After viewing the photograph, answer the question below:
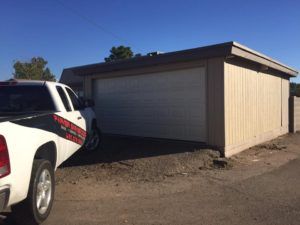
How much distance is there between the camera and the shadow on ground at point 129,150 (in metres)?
9.98

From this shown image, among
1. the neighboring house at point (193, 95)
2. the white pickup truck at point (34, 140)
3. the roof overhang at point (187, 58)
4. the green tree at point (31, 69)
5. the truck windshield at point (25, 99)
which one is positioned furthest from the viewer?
the green tree at point (31, 69)

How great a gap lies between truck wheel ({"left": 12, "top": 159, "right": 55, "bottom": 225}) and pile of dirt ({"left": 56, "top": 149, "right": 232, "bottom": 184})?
2.54 m

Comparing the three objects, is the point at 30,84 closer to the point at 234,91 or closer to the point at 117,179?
the point at 117,179

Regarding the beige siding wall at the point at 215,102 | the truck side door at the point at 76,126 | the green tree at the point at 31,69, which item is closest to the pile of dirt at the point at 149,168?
the beige siding wall at the point at 215,102

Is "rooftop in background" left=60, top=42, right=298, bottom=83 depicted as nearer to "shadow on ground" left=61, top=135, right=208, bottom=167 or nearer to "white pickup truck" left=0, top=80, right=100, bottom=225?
"shadow on ground" left=61, top=135, right=208, bottom=167

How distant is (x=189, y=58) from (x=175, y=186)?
4.55 m

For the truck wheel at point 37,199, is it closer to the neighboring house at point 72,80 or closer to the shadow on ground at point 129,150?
the shadow on ground at point 129,150

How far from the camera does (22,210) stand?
475 cm

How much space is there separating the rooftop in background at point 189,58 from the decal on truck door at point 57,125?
402 centimetres

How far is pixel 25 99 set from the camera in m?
7.15

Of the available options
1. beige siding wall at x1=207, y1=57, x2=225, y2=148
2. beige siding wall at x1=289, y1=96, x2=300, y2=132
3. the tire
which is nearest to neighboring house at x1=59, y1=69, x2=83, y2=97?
beige siding wall at x1=289, y1=96, x2=300, y2=132

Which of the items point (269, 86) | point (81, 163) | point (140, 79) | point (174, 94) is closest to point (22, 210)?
point (81, 163)

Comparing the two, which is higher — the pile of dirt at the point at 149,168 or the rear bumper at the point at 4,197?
the rear bumper at the point at 4,197

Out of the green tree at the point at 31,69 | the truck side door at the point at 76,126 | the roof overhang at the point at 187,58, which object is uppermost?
the green tree at the point at 31,69
